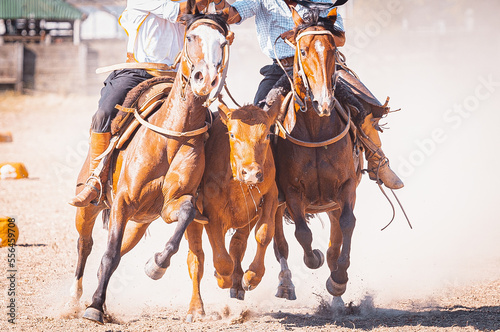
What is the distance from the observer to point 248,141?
17.8 feet

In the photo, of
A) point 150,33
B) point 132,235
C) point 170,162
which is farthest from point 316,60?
point 132,235

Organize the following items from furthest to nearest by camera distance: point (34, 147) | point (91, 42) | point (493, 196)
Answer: point (91, 42)
point (34, 147)
point (493, 196)

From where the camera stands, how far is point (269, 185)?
5.94 meters

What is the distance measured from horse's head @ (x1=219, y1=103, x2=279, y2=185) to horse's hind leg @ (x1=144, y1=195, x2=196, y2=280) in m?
0.46

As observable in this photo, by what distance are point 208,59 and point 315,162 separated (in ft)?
5.19

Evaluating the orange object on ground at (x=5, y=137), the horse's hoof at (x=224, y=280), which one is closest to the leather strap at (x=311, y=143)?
the horse's hoof at (x=224, y=280)

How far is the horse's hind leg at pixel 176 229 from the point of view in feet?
17.7

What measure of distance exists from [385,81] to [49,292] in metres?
17.2

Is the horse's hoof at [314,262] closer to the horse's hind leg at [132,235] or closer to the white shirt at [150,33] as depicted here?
the horse's hind leg at [132,235]

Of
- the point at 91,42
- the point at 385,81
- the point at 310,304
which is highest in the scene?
the point at 91,42

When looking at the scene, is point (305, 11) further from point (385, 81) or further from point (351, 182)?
point (385, 81)

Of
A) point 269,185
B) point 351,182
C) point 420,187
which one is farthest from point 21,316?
point 420,187

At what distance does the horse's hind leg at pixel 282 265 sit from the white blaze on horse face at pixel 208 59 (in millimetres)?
2002

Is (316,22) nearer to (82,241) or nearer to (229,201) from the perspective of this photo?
(229,201)
